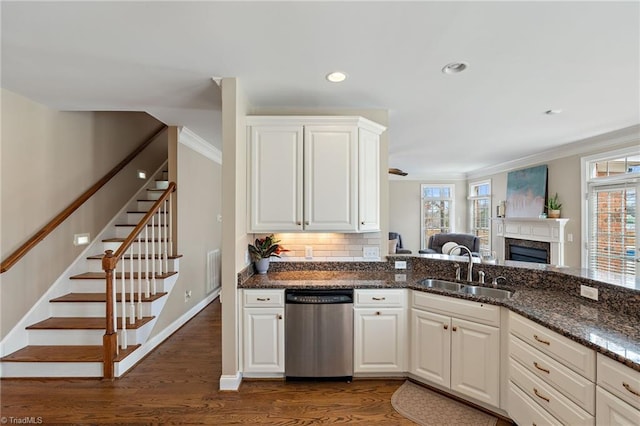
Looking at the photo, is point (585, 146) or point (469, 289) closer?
point (469, 289)

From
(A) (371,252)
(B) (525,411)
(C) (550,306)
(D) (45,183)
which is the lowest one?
(B) (525,411)

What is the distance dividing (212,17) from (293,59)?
0.62 metres

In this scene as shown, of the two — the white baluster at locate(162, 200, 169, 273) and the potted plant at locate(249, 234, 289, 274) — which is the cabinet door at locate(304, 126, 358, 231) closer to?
the potted plant at locate(249, 234, 289, 274)

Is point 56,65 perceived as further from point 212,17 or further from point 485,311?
point 485,311

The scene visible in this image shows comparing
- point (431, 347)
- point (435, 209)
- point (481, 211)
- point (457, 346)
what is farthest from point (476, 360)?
point (435, 209)

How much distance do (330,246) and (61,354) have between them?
271 cm

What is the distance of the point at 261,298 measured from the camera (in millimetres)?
2500

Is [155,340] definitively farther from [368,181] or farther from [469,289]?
Result: [469,289]

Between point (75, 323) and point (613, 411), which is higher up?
point (613, 411)

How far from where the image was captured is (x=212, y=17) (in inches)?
65.0

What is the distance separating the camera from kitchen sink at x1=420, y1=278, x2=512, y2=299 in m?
2.41

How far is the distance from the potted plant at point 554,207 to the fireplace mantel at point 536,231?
11 centimetres

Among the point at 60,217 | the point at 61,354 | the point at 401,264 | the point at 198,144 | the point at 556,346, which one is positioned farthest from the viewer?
the point at 198,144

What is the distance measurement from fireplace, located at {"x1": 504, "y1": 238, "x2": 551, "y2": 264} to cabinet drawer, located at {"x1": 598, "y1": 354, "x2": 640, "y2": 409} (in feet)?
15.5
